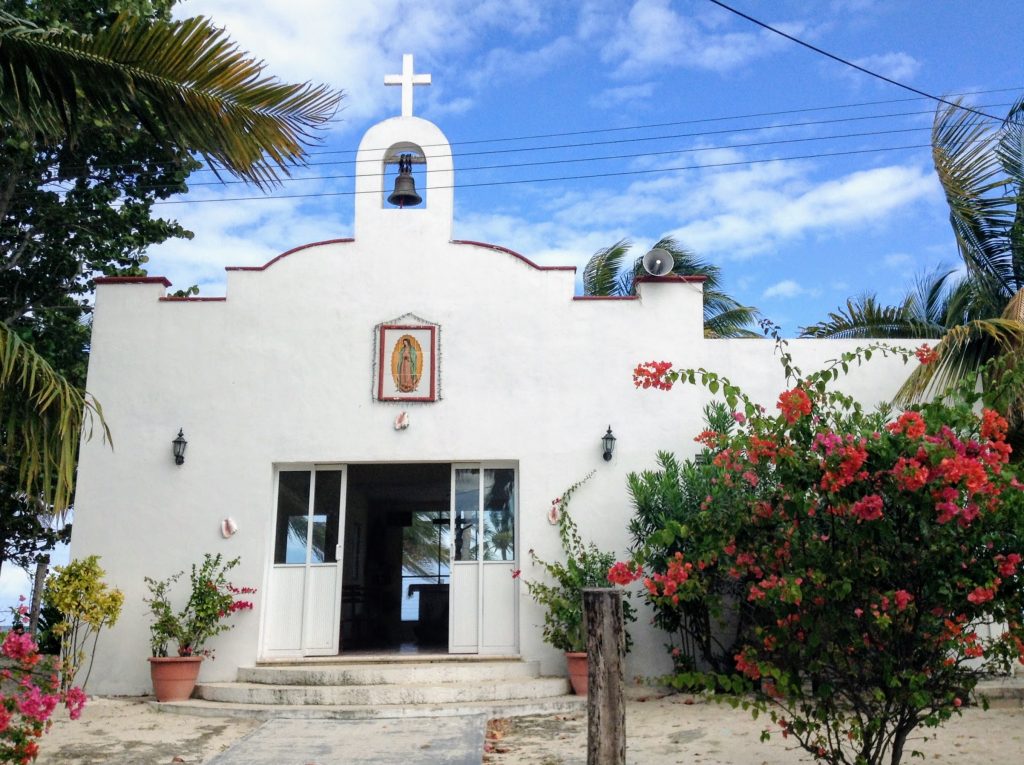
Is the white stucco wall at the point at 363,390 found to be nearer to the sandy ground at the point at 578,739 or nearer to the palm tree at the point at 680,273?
the sandy ground at the point at 578,739

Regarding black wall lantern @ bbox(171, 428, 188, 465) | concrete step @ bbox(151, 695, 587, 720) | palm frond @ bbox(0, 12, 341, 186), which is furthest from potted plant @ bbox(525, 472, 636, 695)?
palm frond @ bbox(0, 12, 341, 186)

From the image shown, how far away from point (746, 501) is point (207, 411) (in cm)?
698

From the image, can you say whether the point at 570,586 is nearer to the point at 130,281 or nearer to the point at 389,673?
the point at 389,673

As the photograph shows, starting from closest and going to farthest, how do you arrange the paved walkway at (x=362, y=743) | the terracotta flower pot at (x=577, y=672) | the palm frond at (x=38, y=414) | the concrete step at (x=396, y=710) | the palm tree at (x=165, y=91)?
the palm tree at (x=165, y=91) → the palm frond at (x=38, y=414) → the paved walkway at (x=362, y=743) → the concrete step at (x=396, y=710) → the terracotta flower pot at (x=577, y=672)

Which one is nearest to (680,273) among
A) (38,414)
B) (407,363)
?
(407,363)

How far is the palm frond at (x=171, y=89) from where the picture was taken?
5.40 metres

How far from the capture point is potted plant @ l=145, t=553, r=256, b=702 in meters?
9.18

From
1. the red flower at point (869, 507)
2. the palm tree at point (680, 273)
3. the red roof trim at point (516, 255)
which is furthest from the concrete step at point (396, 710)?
the palm tree at point (680, 273)

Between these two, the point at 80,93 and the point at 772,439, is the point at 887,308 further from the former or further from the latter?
the point at 80,93

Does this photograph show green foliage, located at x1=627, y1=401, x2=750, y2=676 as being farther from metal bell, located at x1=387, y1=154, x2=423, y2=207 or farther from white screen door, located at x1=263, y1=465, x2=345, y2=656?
metal bell, located at x1=387, y1=154, x2=423, y2=207

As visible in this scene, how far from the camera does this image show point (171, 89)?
5.50m

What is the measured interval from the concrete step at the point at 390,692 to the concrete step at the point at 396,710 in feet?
0.31

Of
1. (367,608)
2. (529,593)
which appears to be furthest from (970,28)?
(367,608)

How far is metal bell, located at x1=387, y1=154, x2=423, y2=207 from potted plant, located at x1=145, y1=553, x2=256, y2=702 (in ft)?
14.1
